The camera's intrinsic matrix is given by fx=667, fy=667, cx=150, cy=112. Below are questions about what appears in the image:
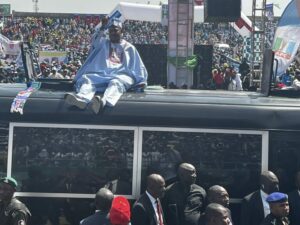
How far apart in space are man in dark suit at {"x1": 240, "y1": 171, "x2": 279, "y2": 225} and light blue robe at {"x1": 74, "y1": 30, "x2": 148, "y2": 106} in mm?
1132

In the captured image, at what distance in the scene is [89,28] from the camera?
47344 mm

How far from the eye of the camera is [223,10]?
17.0m

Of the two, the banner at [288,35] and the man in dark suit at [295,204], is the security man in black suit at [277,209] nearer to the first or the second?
the man in dark suit at [295,204]

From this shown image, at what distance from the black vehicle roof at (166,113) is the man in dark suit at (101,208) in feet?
1.64

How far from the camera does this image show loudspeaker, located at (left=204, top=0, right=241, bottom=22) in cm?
1678

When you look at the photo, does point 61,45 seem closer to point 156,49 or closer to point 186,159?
point 156,49

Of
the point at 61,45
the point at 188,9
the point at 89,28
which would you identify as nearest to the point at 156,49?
the point at 188,9

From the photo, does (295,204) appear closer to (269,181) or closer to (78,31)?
(269,181)

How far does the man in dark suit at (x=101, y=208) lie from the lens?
4.29 meters

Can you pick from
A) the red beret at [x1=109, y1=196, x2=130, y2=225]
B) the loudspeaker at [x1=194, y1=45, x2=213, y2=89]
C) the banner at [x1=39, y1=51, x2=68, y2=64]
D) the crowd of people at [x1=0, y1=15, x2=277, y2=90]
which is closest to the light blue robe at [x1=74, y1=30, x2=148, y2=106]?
the red beret at [x1=109, y1=196, x2=130, y2=225]

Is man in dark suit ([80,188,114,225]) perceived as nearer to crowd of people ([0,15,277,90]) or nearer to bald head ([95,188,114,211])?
bald head ([95,188,114,211])

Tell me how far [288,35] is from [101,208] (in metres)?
7.19

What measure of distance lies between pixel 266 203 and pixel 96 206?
3.83 ft

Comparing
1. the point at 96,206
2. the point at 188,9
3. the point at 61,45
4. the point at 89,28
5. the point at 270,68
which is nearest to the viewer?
the point at 96,206
